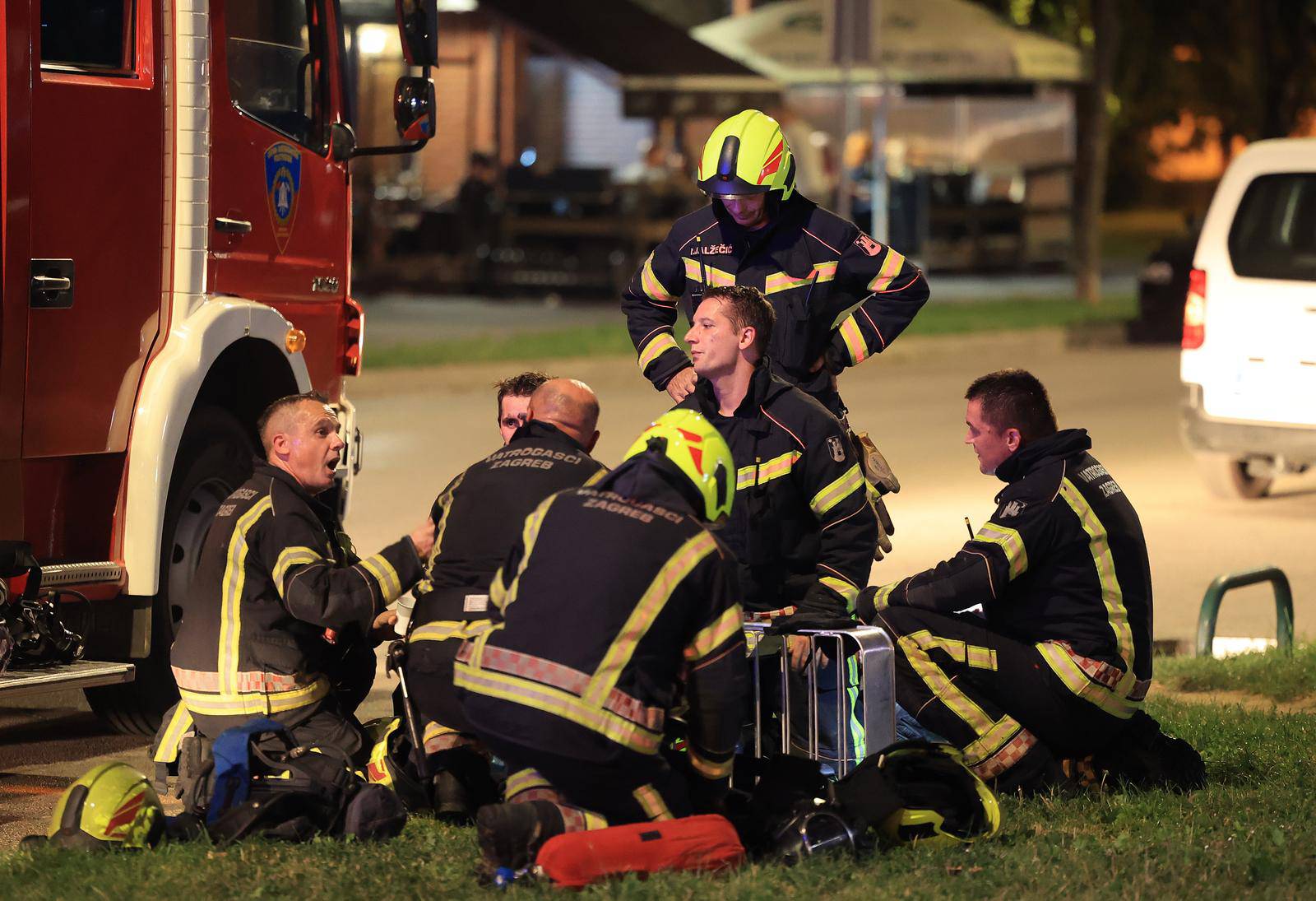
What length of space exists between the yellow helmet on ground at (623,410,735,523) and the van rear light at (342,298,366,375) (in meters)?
3.47

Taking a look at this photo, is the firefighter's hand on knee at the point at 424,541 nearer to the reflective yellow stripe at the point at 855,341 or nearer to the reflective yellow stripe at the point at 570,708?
the reflective yellow stripe at the point at 570,708

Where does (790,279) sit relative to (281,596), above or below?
above

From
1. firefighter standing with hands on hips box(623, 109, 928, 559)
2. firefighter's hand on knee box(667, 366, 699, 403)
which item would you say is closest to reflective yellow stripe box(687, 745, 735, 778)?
firefighter standing with hands on hips box(623, 109, 928, 559)

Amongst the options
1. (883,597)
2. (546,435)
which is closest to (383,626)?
(546,435)

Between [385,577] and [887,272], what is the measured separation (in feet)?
6.74

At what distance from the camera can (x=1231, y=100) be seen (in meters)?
43.6

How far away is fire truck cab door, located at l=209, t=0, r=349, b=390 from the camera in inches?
294

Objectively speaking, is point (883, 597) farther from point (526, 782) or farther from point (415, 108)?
point (415, 108)

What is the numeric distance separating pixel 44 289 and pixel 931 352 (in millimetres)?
14748

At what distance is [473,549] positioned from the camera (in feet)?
20.2

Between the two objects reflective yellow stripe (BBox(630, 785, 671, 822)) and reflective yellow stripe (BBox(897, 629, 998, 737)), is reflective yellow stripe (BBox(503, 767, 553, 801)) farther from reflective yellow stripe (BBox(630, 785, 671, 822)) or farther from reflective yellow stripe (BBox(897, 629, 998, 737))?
reflective yellow stripe (BBox(897, 629, 998, 737))

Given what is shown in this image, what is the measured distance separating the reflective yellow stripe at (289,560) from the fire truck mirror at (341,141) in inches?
105

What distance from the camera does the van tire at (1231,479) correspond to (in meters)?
13.0

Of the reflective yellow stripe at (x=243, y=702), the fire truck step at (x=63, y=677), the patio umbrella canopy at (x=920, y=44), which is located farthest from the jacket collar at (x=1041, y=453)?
the patio umbrella canopy at (x=920, y=44)
